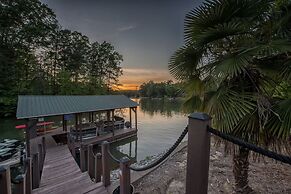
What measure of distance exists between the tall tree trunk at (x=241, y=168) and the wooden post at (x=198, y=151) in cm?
196

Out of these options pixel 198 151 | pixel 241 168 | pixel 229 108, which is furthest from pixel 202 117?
pixel 241 168

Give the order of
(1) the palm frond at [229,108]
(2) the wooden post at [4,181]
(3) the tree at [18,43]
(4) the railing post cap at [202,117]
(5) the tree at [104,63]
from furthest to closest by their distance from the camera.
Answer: (5) the tree at [104,63] < (3) the tree at [18,43] < (1) the palm frond at [229,108] < (2) the wooden post at [4,181] < (4) the railing post cap at [202,117]

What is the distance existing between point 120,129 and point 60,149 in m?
5.38

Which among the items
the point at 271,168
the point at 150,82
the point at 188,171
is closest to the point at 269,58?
the point at 188,171

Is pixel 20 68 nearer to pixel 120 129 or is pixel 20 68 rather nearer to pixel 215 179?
pixel 120 129

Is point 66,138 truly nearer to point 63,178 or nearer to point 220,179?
point 63,178

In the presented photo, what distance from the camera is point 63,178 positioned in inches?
180

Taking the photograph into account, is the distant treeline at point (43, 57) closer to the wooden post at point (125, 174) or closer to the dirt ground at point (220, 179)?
the dirt ground at point (220, 179)

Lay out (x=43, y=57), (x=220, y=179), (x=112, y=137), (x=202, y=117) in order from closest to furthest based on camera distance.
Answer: (x=202, y=117), (x=220, y=179), (x=112, y=137), (x=43, y=57)

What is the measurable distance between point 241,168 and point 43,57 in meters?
28.0

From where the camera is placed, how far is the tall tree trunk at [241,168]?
9.04 ft

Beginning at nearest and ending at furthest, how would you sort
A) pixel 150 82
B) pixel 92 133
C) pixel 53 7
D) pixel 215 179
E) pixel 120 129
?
1. pixel 215 179
2. pixel 92 133
3. pixel 120 129
4. pixel 53 7
5. pixel 150 82

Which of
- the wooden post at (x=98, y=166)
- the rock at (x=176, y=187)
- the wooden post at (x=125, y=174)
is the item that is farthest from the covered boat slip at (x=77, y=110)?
the wooden post at (x=125, y=174)

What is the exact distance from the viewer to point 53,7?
936 inches
